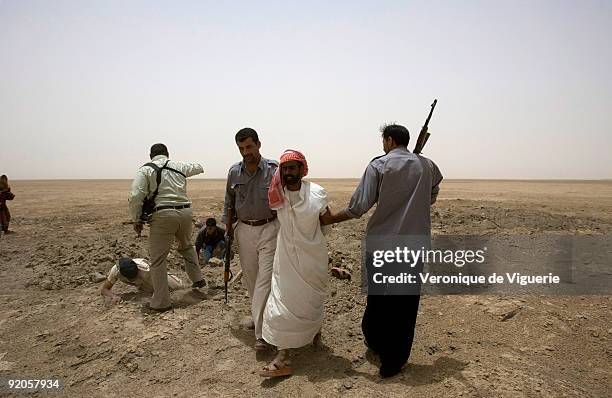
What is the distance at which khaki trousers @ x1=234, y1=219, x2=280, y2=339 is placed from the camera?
357cm

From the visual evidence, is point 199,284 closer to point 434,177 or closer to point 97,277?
point 97,277

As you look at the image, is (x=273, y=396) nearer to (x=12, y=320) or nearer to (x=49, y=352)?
(x=49, y=352)

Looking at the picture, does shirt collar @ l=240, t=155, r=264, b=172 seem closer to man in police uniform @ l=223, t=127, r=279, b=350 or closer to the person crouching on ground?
man in police uniform @ l=223, t=127, r=279, b=350

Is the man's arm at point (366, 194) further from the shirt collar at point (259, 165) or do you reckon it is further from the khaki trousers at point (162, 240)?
the khaki trousers at point (162, 240)

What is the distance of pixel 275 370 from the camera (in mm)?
3176

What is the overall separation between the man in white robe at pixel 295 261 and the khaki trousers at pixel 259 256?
26 cm

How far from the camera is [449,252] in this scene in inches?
241

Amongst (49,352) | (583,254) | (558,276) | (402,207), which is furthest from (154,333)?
(583,254)

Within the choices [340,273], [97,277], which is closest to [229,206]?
[340,273]

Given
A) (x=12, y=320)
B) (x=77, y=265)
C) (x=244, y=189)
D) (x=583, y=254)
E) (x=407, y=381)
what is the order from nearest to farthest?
(x=407, y=381) < (x=244, y=189) < (x=12, y=320) < (x=583, y=254) < (x=77, y=265)

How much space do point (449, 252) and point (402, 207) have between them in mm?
3488

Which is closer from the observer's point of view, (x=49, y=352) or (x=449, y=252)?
(x=49, y=352)

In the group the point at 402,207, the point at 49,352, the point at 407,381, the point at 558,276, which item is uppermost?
the point at 402,207

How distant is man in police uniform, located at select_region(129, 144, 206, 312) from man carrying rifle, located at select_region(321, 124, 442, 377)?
2.12 m
